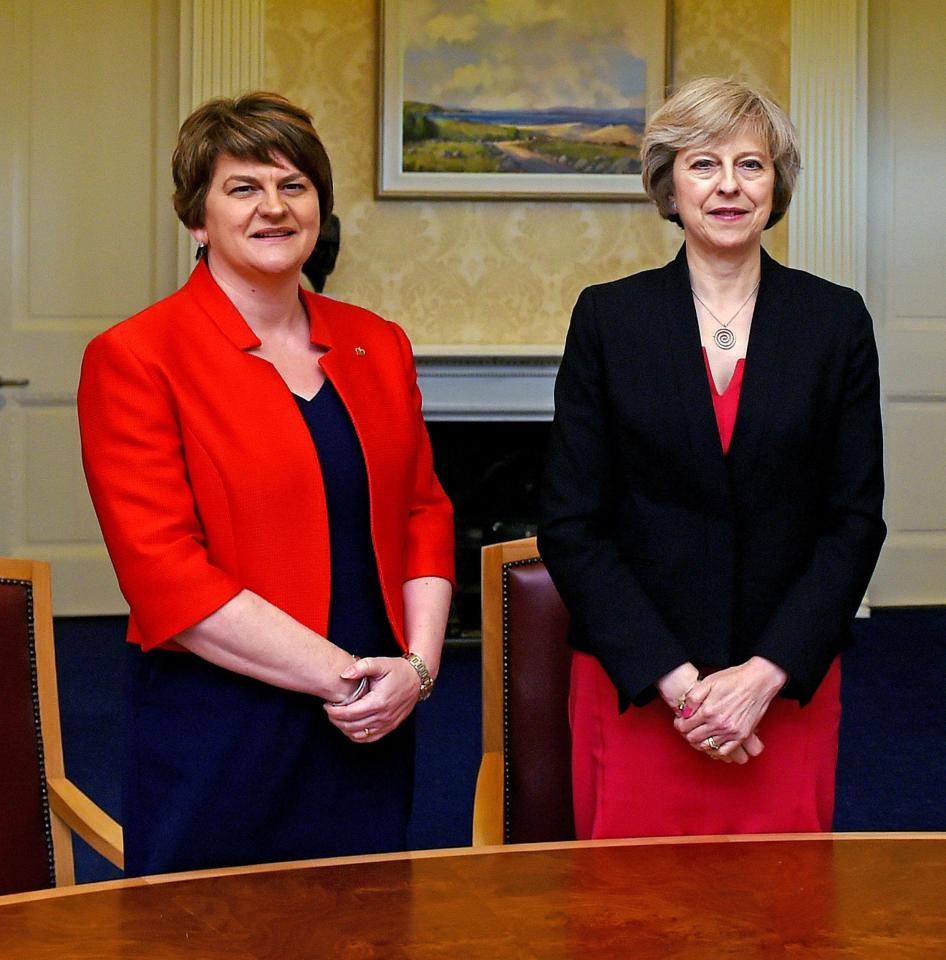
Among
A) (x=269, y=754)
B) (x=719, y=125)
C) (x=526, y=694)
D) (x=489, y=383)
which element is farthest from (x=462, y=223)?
(x=269, y=754)

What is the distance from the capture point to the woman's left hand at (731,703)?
1780 mm

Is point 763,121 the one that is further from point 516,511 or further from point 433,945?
point 516,511

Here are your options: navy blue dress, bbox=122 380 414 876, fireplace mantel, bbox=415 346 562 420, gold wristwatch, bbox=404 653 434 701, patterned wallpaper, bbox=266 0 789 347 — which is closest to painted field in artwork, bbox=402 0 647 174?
patterned wallpaper, bbox=266 0 789 347

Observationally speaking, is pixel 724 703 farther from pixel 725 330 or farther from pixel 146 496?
pixel 146 496

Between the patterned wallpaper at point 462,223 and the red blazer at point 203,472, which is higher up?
the patterned wallpaper at point 462,223

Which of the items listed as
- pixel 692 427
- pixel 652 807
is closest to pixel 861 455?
pixel 692 427

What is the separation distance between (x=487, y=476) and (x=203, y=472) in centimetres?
418

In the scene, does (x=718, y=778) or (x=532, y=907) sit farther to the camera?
(x=718, y=778)

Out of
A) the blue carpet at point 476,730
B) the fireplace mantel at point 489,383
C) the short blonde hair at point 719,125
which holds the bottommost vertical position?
the blue carpet at point 476,730

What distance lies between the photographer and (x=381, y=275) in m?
5.91

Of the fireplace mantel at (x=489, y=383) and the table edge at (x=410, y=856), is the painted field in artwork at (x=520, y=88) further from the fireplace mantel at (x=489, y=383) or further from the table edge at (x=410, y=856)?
the table edge at (x=410, y=856)

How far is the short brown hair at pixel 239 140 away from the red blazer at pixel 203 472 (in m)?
0.12

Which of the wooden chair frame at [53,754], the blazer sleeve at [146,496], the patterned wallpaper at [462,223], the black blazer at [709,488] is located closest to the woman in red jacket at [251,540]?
the blazer sleeve at [146,496]

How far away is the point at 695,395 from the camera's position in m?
1.85
